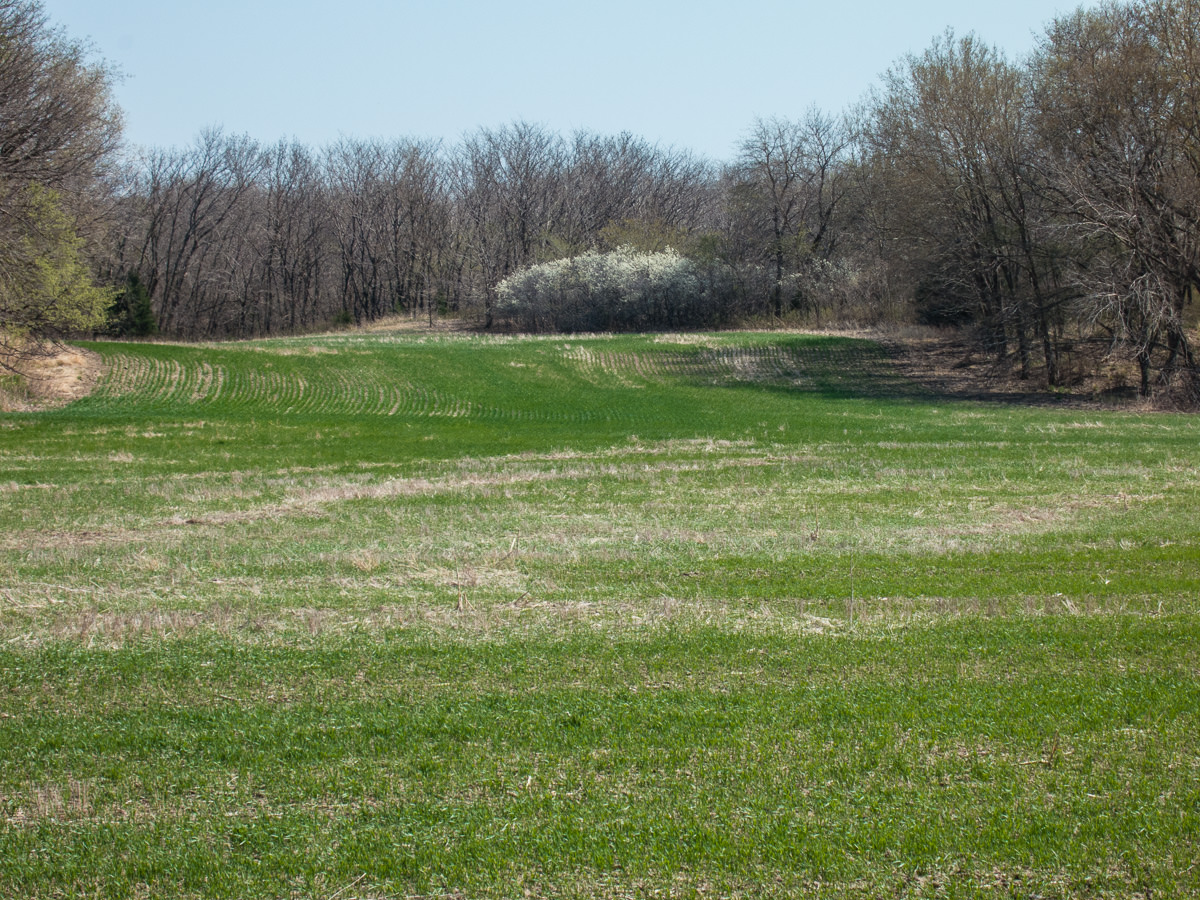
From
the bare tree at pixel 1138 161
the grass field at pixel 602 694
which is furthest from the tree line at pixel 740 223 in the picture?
the grass field at pixel 602 694

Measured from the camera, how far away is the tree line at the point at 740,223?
131 ft

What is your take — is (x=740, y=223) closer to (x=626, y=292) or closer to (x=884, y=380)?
(x=626, y=292)

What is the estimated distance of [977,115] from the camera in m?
48.1

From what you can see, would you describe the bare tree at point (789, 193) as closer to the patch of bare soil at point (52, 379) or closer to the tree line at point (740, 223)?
the tree line at point (740, 223)

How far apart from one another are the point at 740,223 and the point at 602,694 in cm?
7122

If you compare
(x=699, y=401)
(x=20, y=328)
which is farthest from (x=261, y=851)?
(x=699, y=401)

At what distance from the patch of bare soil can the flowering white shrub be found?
3674 centimetres

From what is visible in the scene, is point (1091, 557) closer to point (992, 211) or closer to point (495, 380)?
point (495, 380)

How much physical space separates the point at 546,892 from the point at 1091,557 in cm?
1105

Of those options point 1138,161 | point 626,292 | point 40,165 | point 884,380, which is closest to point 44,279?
point 40,165

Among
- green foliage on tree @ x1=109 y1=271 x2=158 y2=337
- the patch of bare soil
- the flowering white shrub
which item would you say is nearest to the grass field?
the patch of bare soil

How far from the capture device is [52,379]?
4225 cm

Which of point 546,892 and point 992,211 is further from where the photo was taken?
point 992,211

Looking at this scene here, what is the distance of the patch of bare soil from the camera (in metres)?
39.3
